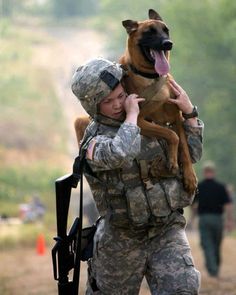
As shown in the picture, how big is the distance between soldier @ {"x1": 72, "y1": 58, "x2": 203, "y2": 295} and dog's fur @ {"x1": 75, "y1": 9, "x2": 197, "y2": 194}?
50mm

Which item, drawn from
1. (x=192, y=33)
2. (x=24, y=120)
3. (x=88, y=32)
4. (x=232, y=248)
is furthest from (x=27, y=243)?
(x=88, y=32)

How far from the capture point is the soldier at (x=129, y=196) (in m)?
4.55

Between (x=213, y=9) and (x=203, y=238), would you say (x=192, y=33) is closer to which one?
(x=213, y=9)

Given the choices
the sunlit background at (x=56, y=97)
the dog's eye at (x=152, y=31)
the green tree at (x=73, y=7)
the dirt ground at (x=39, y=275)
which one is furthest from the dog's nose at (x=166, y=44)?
the green tree at (x=73, y=7)

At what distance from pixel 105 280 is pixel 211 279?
8.22m

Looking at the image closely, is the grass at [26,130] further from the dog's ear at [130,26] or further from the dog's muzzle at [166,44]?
the dog's muzzle at [166,44]

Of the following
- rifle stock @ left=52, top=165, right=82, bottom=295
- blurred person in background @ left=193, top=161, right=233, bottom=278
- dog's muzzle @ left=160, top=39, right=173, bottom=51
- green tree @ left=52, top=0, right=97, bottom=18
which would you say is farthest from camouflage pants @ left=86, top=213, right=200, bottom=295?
green tree @ left=52, top=0, right=97, bottom=18

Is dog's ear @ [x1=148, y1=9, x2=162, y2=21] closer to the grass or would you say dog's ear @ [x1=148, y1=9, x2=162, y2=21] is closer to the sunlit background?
the sunlit background

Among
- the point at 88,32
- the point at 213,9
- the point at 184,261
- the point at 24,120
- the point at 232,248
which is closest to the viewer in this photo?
the point at 184,261

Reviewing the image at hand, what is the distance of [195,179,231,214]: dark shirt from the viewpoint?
12.1 m

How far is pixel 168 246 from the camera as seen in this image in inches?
184

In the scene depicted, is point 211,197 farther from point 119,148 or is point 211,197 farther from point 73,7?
point 73,7

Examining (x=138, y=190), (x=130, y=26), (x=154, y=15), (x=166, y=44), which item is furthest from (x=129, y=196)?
(x=154, y=15)

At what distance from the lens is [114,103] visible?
461cm
